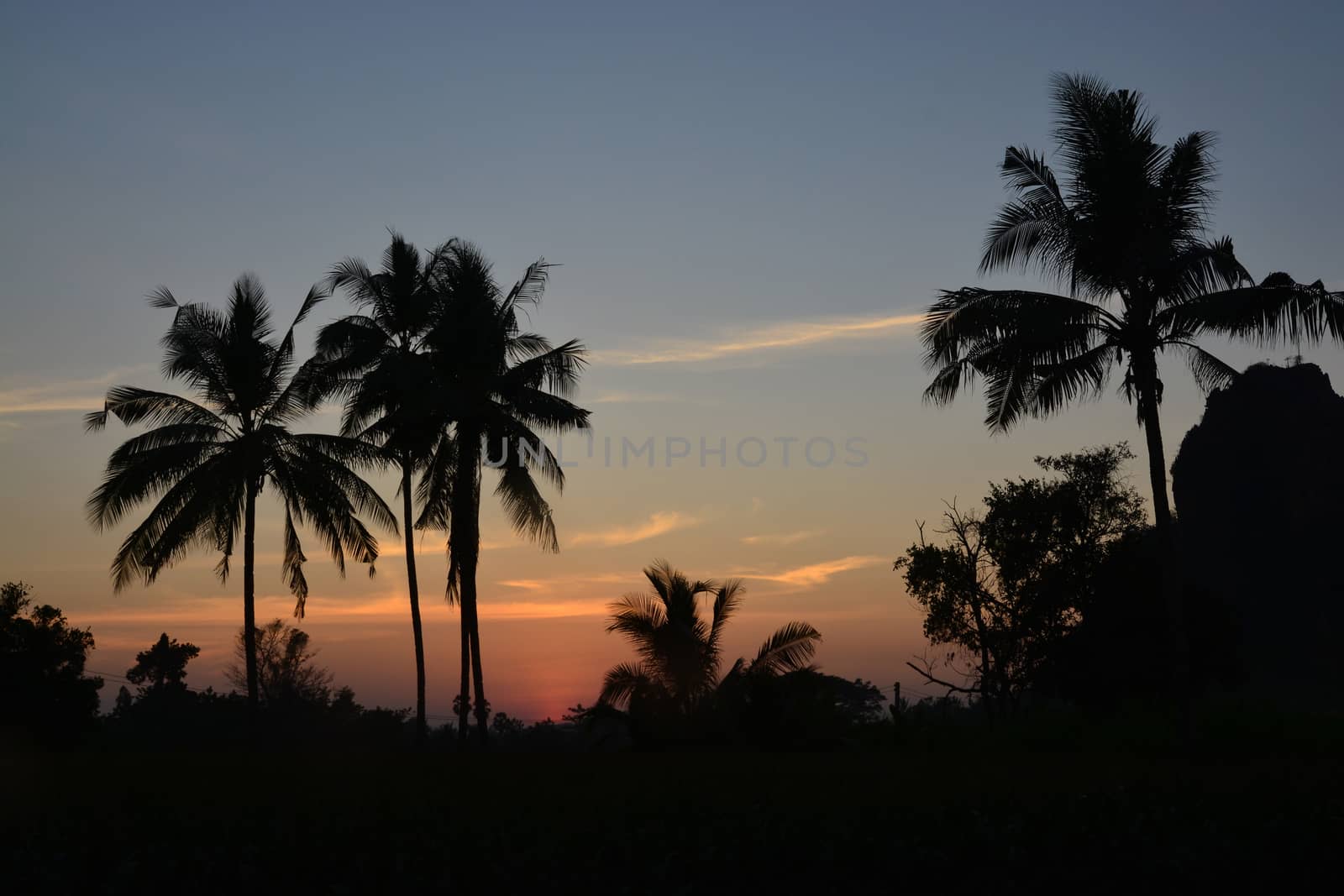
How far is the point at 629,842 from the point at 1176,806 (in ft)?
16.1

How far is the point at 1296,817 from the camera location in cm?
912

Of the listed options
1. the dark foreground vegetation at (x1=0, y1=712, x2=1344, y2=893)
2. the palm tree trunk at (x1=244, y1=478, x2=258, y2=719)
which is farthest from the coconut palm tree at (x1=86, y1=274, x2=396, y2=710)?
the dark foreground vegetation at (x1=0, y1=712, x2=1344, y2=893)

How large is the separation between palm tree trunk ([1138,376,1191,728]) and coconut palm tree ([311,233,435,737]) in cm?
1544

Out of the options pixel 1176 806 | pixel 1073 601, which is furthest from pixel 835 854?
pixel 1073 601

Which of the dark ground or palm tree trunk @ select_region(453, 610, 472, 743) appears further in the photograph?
palm tree trunk @ select_region(453, 610, 472, 743)

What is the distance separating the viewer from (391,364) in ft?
86.3

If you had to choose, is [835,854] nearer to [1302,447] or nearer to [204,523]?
[204,523]

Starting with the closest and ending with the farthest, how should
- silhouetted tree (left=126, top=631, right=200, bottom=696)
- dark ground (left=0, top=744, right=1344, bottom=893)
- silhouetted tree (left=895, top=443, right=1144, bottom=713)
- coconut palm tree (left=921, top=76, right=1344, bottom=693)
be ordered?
1. dark ground (left=0, top=744, right=1344, bottom=893)
2. coconut palm tree (left=921, top=76, right=1344, bottom=693)
3. silhouetted tree (left=895, top=443, right=1144, bottom=713)
4. silhouetted tree (left=126, top=631, right=200, bottom=696)

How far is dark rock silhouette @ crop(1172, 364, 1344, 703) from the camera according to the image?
3578 inches

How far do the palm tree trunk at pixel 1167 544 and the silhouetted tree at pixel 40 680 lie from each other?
112 ft

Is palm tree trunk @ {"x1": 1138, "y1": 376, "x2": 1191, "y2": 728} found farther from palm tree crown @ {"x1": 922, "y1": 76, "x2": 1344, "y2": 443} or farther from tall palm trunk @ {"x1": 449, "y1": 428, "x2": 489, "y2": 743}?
tall palm trunk @ {"x1": 449, "y1": 428, "x2": 489, "y2": 743}

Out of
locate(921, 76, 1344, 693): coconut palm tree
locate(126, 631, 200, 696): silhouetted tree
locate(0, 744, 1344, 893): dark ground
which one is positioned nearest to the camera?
locate(0, 744, 1344, 893): dark ground

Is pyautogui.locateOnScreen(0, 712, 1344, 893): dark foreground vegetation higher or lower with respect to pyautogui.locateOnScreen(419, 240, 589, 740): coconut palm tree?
lower

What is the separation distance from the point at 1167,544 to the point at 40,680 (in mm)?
35200
